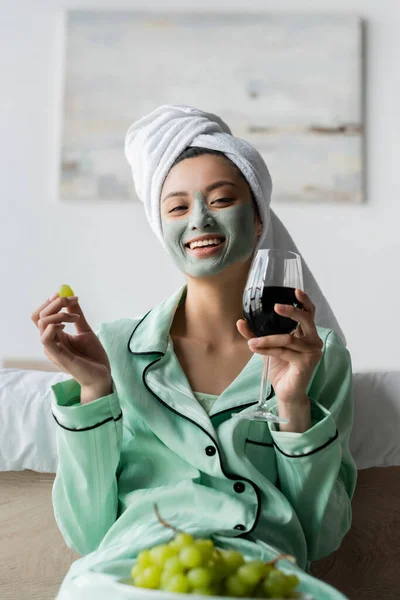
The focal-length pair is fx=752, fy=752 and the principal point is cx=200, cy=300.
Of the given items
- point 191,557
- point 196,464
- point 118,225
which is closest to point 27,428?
point 196,464

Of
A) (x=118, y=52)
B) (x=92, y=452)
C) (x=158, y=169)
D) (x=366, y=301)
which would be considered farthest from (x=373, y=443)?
(x=118, y=52)

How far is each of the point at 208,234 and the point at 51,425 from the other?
49 cm

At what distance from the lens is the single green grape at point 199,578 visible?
81 centimetres

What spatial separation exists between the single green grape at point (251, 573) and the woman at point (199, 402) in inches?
6.8

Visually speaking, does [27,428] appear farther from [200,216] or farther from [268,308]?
[268,308]

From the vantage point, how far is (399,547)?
1433mm

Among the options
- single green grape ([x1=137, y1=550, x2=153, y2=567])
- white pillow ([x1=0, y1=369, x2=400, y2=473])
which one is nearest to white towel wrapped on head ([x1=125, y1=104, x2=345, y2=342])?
white pillow ([x1=0, y1=369, x2=400, y2=473])

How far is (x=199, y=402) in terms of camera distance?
1.31m

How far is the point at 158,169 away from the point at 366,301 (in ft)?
5.97

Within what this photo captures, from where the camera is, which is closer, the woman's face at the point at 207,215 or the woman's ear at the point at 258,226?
the woman's face at the point at 207,215

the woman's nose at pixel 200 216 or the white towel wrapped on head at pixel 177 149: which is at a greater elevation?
the white towel wrapped on head at pixel 177 149

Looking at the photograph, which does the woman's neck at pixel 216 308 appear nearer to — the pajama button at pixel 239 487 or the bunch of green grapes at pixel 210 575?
the pajama button at pixel 239 487

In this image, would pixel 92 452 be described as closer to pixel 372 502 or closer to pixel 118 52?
pixel 372 502

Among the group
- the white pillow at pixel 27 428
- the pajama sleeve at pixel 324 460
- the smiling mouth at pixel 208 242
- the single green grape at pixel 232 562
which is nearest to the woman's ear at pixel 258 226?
the smiling mouth at pixel 208 242
